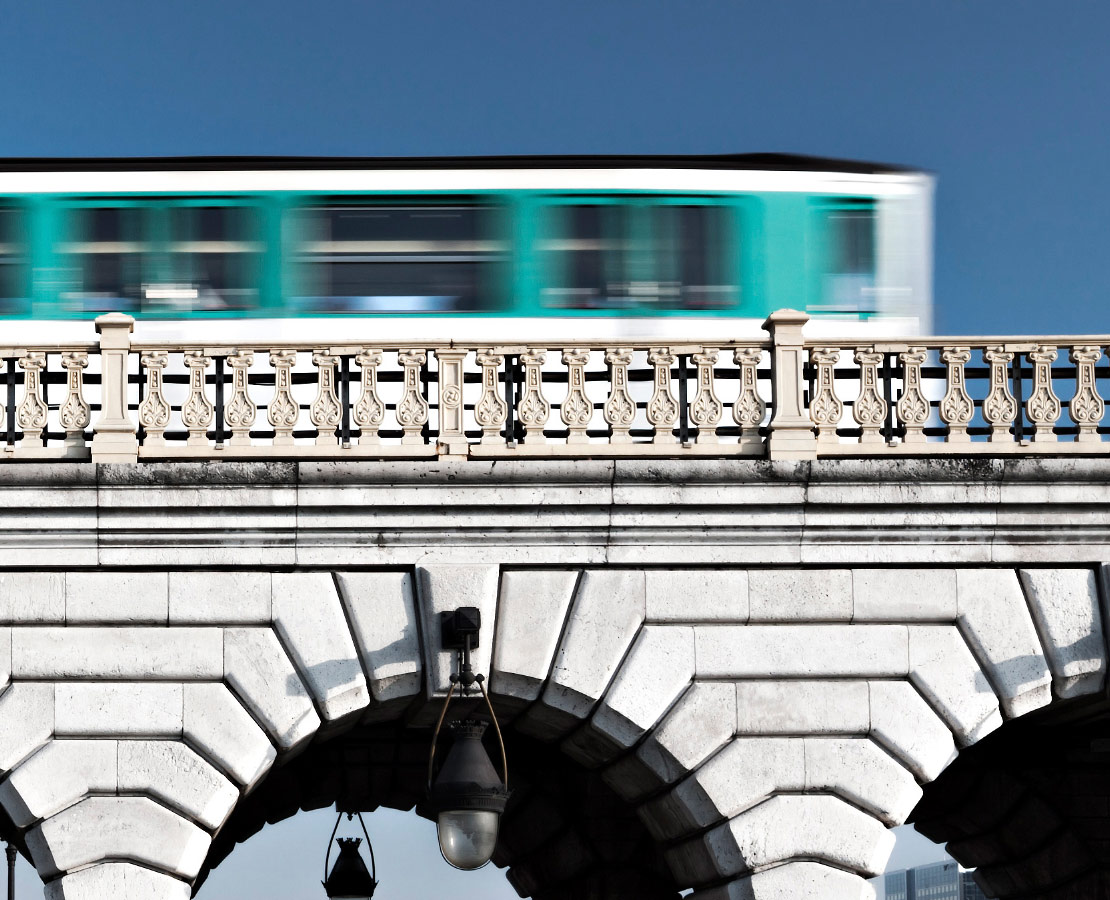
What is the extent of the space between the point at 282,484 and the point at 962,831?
9.05 metres

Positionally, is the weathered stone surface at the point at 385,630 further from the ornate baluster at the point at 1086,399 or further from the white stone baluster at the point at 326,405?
the ornate baluster at the point at 1086,399

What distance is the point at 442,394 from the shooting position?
37.4 ft

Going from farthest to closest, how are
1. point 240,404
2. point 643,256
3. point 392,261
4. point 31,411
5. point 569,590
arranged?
point 643,256 → point 392,261 → point 240,404 → point 31,411 → point 569,590

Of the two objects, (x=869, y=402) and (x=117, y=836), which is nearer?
(x=117, y=836)

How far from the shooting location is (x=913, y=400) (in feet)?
37.7

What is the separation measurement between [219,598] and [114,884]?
1.95m

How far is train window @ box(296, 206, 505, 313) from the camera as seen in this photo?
50.2 ft

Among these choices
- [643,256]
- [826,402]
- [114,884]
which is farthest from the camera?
[643,256]

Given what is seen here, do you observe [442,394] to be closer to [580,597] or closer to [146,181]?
[580,597]

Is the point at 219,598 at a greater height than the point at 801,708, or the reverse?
the point at 219,598

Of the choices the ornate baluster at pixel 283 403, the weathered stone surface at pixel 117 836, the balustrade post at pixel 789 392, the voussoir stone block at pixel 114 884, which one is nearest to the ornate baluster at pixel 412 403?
Answer: the ornate baluster at pixel 283 403

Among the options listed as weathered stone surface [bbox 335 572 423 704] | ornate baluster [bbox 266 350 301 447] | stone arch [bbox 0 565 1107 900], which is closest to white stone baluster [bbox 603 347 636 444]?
stone arch [bbox 0 565 1107 900]

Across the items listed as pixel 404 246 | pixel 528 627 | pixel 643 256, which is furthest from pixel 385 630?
pixel 643 256

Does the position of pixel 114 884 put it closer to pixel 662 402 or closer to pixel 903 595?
pixel 662 402
